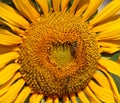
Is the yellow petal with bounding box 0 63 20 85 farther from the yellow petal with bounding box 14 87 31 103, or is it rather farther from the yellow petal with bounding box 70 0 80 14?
the yellow petal with bounding box 70 0 80 14

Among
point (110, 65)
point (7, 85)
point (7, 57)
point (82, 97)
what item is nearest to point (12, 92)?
point (7, 85)

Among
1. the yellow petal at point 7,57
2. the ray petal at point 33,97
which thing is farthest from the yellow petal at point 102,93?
the yellow petal at point 7,57

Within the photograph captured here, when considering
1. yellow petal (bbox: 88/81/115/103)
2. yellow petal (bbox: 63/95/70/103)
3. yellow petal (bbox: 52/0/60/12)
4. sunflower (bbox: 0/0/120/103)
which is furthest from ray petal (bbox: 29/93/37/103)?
yellow petal (bbox: 52/0/60/12)

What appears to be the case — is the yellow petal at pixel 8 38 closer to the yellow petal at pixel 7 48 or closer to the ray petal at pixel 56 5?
the yellow petal at pixel 7 48

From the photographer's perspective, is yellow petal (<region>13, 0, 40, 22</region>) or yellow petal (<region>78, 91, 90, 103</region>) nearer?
yellow petal (<region>13, 0, 40, 22</region>)

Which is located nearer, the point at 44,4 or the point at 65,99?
the point at 44,4

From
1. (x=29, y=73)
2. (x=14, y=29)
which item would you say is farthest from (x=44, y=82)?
(x=14, y=29)

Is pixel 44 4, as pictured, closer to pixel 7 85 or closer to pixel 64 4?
pixel 64 4
